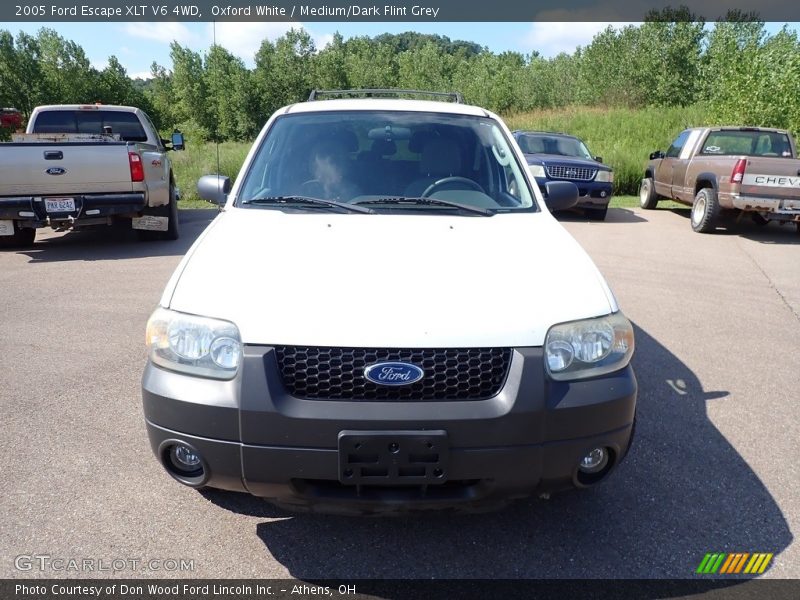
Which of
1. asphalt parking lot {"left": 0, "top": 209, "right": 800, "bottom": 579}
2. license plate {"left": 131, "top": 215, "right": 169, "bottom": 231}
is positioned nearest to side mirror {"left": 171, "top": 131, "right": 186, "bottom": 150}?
license plate {"left": 131, "top": 215, "right": 169, "bottom": 231}

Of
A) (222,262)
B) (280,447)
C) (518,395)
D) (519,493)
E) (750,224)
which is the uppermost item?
(222,262)

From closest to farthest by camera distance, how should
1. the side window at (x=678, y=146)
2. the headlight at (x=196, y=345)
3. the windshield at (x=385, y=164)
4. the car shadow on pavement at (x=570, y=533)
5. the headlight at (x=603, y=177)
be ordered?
1. the headlight at (x=196, y=345)
2. the car shadow on pavement at (x=570, y=533)
3. the windshield at (x=385, y=164)
4. the headlight at (x=603, y=177)
5. the side window at (x=678, y=146)

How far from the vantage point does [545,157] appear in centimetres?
1276

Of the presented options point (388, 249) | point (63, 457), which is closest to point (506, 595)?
point (388, 249)

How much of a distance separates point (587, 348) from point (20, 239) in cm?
940

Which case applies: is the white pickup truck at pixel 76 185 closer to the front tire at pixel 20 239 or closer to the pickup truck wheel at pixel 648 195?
the front tire at pixel 20 239

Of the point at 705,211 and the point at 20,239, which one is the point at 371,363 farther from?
the point at 705,211

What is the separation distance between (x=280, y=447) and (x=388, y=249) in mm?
973

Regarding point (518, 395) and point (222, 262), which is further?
point (222, 262)

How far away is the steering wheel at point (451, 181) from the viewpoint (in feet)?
11.7

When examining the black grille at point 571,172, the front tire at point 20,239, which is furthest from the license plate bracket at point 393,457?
the black grille at point 571,172

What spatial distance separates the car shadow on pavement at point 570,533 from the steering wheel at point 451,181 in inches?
67.9

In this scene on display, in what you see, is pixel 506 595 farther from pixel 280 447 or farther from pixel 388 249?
pixel 388 249

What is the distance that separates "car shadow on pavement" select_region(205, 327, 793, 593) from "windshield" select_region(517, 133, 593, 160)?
1116 cm
